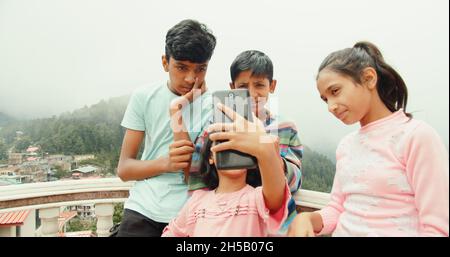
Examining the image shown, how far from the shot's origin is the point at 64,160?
3.91 ft

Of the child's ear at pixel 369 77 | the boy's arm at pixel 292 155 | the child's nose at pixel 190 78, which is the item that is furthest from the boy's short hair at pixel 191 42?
the child's ear at pixel 369 77

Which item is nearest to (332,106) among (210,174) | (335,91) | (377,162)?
(335,91)

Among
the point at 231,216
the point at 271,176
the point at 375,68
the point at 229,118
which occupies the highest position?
the point at 375,68

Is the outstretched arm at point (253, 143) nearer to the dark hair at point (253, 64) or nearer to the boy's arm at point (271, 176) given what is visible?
the boy's arm at point (271, 176)

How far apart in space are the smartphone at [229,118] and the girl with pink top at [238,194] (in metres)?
0.01

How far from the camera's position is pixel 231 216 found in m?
0.73

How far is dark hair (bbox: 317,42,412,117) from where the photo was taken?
611 millimetres

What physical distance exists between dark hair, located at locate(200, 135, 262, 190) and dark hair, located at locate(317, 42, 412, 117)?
31 centimetres

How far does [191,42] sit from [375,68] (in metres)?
0.44

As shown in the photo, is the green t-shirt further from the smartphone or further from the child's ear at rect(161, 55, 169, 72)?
the smartphone

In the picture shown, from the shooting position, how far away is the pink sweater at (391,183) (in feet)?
1.73

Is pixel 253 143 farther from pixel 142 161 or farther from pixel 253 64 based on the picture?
pixel 142 161
